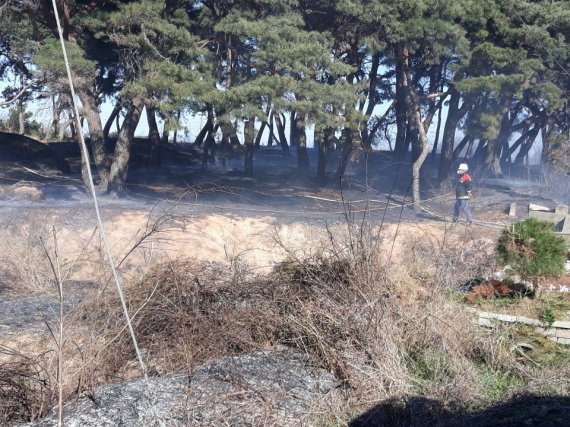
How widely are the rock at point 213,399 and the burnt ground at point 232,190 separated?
10975 mm

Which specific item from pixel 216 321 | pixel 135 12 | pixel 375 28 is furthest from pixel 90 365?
pixel 375 28

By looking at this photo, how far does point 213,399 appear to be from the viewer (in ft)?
22.4

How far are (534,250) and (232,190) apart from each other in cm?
1009

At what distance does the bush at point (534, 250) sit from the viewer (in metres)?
9.55

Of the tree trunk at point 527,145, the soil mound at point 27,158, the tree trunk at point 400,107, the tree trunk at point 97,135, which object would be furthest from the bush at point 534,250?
the tree trunk at point 527,145

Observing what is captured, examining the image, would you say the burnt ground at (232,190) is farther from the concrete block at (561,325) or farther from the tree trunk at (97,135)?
the concrete block at (561,325)

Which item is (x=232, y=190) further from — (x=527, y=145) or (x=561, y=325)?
(x=527, y=145)

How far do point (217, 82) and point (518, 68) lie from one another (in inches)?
371

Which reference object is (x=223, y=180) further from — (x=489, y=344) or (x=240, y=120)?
(x=489, y=344)

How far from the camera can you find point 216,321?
8.59 m

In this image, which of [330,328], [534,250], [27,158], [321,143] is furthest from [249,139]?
[330,328]

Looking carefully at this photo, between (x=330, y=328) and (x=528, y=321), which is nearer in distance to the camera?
(x=330, y=328)

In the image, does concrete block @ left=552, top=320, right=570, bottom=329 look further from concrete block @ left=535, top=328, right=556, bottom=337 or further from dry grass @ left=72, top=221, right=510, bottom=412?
dry grass @ left=72, top=221, right=510, bottom=412

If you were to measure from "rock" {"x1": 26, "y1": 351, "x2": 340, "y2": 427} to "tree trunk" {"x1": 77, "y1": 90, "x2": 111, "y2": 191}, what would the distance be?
16.9 meters
